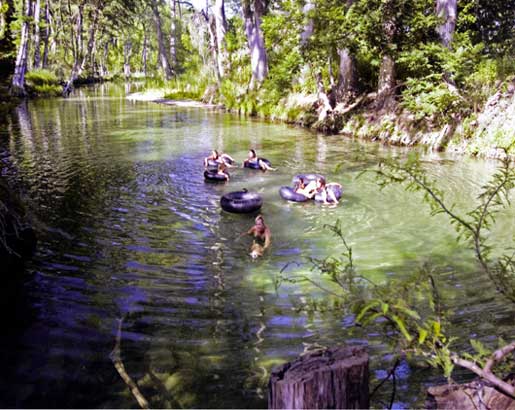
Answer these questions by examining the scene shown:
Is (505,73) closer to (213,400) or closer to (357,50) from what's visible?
(357,50)

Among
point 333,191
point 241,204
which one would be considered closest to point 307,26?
point 333,191

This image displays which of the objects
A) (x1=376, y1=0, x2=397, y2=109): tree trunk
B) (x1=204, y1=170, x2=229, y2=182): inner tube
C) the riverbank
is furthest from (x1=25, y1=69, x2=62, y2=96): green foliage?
(x1=204, y1=170, x2=229, y2=182): inner tube

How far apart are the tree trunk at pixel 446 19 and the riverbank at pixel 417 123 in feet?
10.0

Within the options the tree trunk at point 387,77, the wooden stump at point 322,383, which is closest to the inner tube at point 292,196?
the wooden stump at point 322,383

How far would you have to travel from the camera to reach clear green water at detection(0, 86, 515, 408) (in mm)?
4488

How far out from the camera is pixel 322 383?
2.50 metres

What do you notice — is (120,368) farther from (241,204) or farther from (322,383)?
(241,204)

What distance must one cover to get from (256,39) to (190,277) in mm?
24693

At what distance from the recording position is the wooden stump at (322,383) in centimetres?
248

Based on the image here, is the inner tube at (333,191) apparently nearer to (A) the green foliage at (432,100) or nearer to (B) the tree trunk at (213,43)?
(A) the green foliage at (432,100)

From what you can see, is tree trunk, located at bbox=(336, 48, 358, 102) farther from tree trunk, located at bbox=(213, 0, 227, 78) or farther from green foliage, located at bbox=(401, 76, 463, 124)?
tree trunk, located at bbox=(213, 0, 227, 78)

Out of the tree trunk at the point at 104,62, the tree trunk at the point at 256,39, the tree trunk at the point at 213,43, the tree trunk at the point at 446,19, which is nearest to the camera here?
the tree trunk at the point at 446,19

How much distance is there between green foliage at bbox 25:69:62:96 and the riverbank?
73.0 ft

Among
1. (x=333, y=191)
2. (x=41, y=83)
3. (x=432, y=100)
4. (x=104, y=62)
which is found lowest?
(x=333, y=191)
